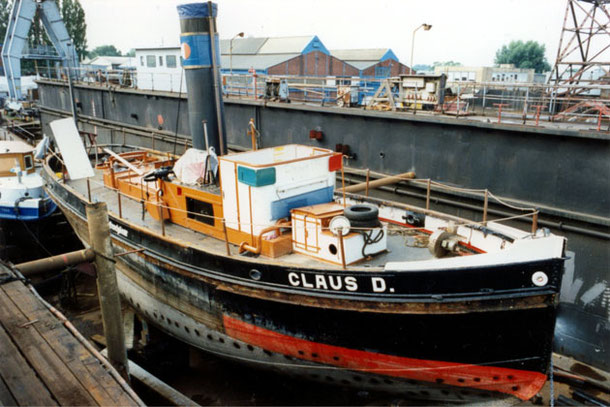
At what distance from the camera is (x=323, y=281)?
687cm

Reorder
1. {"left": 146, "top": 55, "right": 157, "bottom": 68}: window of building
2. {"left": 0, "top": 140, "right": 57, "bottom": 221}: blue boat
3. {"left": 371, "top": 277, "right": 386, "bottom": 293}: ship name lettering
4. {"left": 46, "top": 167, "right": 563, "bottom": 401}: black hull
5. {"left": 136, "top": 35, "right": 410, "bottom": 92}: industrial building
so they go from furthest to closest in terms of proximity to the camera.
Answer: {"left": 136, "top": 35, "right": 410, "bottom": 92}: industrial building
{"left": 146, "top": 55, "right": 157, "bottom": 68}: window of building
{"left": 0, "top": 140, "right": 57, "bottom": 221}: blue boat
{"left": 371, "top": 277, "right": 386, "bottom": 293}: ship name lettering
{"left": 46, "top": 167, "right": 563, "bottom": 401}: black hull

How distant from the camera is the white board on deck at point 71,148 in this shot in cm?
753

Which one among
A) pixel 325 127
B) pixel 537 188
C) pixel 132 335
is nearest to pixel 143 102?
pixel 325 127

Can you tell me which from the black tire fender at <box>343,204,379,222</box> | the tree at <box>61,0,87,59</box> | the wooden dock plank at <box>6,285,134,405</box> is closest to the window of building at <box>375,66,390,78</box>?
the black tire fender at <box>343,204,379,222</box>

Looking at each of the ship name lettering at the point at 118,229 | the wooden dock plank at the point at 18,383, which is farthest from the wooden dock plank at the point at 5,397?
the ship name lettering at the point at 118,229

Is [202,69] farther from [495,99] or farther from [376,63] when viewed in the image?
[376,63]

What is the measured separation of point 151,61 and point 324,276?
24443 mm

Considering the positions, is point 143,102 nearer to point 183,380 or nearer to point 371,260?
point 183,380

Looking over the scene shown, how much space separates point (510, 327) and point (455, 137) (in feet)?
20.9

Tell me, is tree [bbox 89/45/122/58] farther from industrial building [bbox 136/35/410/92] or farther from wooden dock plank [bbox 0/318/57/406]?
wooden dock plank [bbox 0/318/57/406]

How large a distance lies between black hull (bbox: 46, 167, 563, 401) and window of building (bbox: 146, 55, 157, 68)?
21.4 metres

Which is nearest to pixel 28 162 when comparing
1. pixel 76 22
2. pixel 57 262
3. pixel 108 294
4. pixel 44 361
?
pixel 57 262

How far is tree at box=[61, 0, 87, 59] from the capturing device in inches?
2360

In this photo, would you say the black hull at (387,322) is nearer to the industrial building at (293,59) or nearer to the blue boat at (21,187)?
the blue boat at (21,187)
